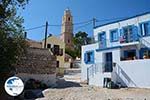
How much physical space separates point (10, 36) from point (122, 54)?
14016 mm

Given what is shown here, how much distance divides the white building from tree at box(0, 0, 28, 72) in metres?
11.7

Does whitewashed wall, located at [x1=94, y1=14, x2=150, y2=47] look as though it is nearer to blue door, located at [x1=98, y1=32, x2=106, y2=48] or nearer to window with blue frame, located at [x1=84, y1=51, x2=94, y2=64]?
blue door, located at [x1=98, y1=32, x2=106, y2=48]

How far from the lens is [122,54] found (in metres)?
29.3

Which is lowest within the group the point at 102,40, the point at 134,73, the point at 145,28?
the point at 134,73

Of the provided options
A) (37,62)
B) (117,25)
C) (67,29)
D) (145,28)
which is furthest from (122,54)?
(67,29)

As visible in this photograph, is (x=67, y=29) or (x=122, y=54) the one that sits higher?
(x=67, y=29)

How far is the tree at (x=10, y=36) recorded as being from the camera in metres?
18.5

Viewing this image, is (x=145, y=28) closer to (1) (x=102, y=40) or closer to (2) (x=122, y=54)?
(2) (x=122, y=54)

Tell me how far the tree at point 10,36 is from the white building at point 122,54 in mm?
11684

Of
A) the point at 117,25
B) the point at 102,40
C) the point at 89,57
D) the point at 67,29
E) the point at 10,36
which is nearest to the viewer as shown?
the point at 10,36

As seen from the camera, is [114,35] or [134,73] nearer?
[134,73]

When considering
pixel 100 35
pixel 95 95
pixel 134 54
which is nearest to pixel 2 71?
pixel 95 95

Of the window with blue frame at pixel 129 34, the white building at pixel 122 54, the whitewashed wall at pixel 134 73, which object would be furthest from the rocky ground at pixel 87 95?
the window with blue frame at pixel 129 34

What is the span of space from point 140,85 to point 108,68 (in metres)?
5.09
